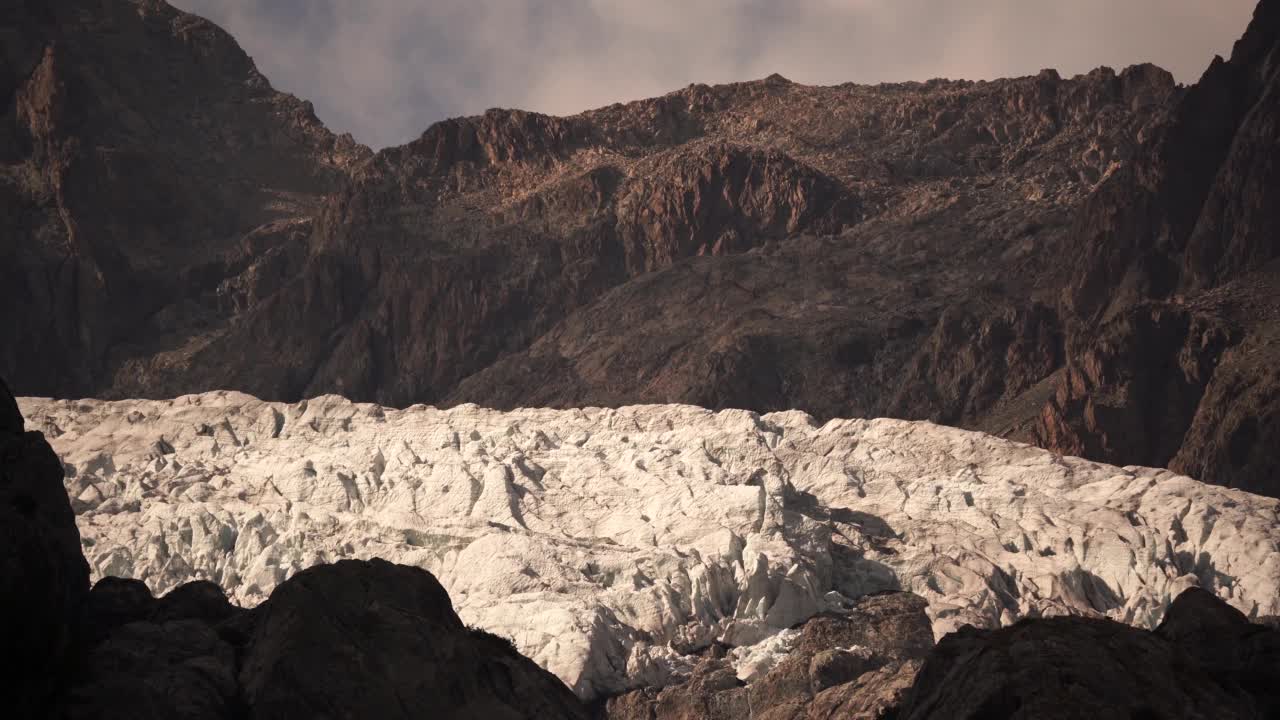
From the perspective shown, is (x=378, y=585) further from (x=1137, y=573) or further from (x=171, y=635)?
(x=1137, y=573)

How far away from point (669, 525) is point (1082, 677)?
118m

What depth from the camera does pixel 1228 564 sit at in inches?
6191

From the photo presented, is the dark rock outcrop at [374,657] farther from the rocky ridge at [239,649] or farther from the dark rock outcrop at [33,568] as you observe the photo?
the dark rock outcrop at [33,568]

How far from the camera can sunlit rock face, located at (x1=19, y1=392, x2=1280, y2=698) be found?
14288cm

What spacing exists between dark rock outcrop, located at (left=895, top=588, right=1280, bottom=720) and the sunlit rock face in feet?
279

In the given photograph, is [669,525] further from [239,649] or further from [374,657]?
[374,657]

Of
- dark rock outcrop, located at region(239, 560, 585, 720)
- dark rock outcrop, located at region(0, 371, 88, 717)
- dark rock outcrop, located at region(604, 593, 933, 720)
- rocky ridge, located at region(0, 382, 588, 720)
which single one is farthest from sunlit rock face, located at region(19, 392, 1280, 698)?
dark rock outcrop, located at region(0, 371, 88, 717)

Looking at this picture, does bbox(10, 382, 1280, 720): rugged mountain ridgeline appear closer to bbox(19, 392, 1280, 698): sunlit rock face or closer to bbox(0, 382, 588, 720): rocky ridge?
bbox(0, 382, 588, 720): rocky ridge

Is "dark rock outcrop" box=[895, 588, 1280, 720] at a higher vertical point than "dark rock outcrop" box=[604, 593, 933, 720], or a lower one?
higher

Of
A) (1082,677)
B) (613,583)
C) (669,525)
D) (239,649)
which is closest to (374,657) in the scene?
(239,649)

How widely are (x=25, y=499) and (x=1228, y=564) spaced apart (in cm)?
12998

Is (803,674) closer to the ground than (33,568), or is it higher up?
closer to the ground

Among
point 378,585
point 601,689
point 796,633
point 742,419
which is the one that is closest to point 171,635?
point 378,585

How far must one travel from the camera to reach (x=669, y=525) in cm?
15825
